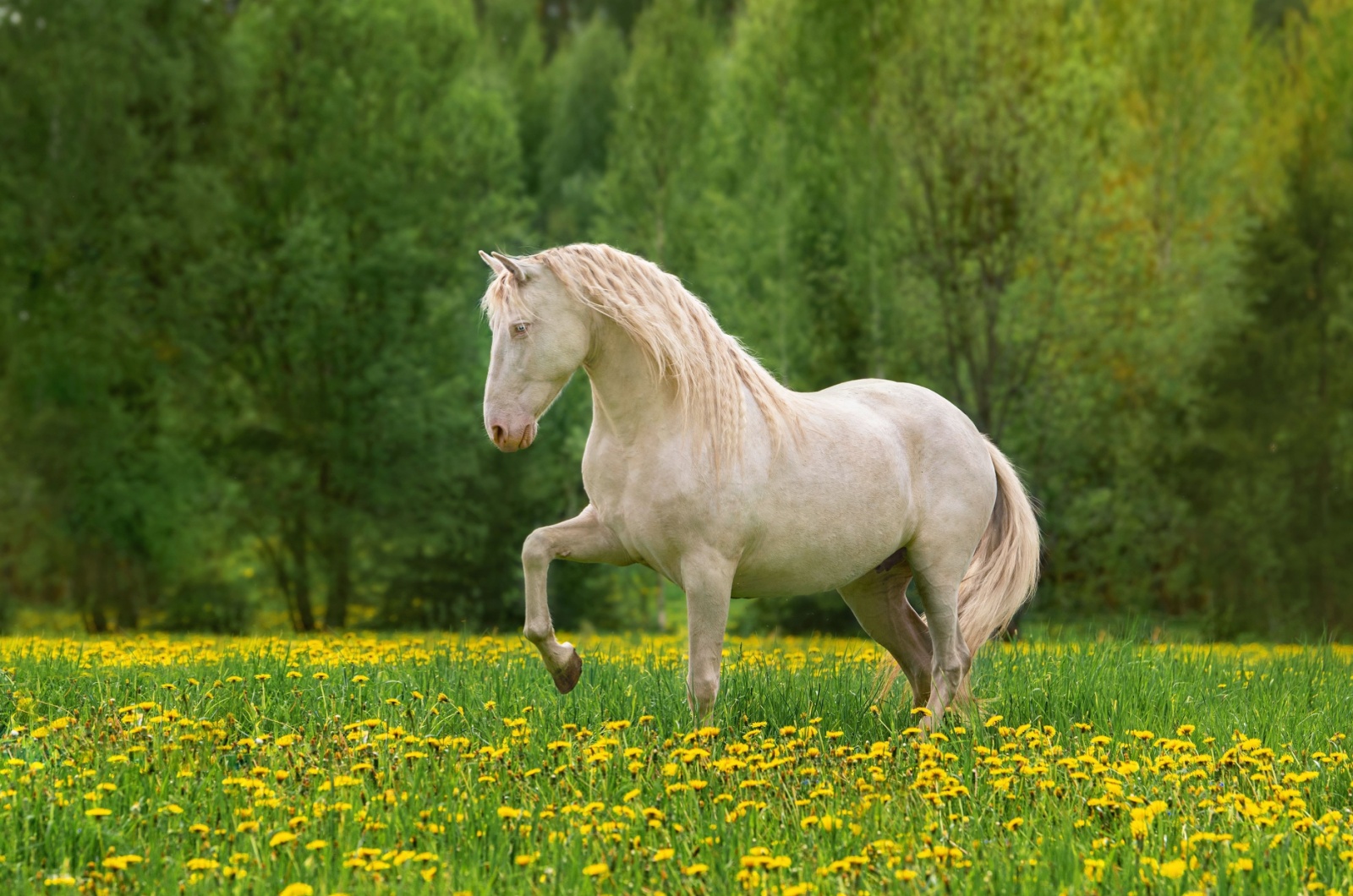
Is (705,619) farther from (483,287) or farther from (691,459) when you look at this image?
(483,287)

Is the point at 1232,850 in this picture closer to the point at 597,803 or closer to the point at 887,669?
the point at 597,803

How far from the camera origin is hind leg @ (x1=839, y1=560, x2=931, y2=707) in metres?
6.25

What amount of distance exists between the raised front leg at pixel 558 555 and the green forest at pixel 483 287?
1213 cm

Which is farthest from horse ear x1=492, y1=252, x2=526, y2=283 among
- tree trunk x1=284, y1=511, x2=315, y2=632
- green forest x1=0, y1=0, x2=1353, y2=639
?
tree trunk x1=284, y1=511, x2=315, y2=632

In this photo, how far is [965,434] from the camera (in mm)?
6199

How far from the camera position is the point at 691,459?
5.03 metres

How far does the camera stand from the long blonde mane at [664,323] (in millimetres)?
5020

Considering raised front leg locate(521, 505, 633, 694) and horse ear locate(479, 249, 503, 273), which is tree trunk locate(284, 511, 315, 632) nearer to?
raised front leg locate(521, 505, 633, 694)

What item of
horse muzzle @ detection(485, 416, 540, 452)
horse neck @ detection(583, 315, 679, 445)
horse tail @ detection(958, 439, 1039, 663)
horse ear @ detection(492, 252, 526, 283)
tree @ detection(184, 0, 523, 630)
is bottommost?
horse tail @ detection(958, 439, 1039, 663)

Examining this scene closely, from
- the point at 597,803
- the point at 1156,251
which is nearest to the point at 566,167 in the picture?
the point at 1156,251

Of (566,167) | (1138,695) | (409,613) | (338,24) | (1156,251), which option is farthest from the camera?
Answer: (566,167)

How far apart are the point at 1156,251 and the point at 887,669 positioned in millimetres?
19477

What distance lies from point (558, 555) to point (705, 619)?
0.64 m

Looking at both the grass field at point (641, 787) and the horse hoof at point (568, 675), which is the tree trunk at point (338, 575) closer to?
the grass field at point (641, 787)
